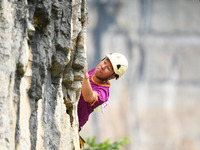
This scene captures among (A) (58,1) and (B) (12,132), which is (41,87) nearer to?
(B) (12,132)

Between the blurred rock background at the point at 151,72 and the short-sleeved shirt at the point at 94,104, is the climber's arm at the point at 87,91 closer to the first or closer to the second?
the short-sleeved shirt at the point at 94,104

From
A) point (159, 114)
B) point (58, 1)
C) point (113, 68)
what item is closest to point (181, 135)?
point (159, 114)

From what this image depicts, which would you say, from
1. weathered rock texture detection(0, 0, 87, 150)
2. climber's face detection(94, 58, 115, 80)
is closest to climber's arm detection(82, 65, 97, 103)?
weathered rock texture detection(0, 0, 87, 150)

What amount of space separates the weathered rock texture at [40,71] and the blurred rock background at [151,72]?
426 inches

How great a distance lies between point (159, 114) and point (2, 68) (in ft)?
42.0

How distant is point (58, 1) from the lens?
3.34m

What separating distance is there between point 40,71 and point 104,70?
1.41 meters

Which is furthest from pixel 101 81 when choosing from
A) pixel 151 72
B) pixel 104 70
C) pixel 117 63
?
pixel 151 72

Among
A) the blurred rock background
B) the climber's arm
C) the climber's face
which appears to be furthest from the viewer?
the blurred rock background

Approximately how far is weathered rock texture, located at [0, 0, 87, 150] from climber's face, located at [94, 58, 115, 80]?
49 cm

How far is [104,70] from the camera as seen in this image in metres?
4.43

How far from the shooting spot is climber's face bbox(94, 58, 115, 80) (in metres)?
4.38

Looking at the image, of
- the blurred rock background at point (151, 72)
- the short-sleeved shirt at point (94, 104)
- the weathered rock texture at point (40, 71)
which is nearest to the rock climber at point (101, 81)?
the short-sleeved shirt at point (94, 104)

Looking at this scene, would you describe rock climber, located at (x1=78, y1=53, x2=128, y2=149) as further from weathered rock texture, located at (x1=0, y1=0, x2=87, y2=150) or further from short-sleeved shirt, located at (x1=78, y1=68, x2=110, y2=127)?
weathered rock texture, located at (x1=0, y1=0, x2=87, y2=150)
